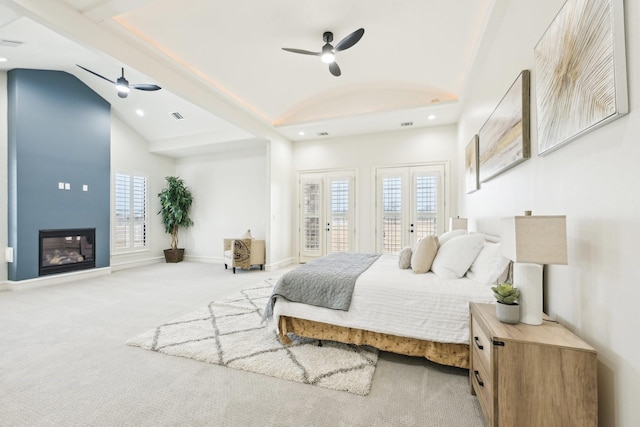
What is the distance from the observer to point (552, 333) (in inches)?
50.5

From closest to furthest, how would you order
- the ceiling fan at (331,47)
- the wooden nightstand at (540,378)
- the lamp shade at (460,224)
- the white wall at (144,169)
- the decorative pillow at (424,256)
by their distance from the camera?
the wooden nightstand at (540,378) → the decorative pillow at (424,256) → the ceiling fan at (331,47) → the lamp shade at (460,224) → the white wall at (144,169)

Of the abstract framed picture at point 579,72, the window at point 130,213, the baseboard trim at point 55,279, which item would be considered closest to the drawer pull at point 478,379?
the abstract framed picture at point 579,72

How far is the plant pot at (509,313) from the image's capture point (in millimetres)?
1396

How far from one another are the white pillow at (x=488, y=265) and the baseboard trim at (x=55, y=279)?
6.25m

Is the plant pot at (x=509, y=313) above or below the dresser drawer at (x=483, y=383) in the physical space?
above

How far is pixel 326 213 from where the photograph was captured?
20.5 feet

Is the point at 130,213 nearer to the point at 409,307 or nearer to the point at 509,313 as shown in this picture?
the point at 409,307

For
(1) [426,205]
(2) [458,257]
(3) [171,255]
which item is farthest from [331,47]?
(3) [171,255]

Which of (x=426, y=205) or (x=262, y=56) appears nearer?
(x=262, y=56)

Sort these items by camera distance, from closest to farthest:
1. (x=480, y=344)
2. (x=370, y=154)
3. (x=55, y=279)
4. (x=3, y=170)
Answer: (x=480, y=344) → (x=3, y=170) → (x=55, y=279) → (x=370, y=154)

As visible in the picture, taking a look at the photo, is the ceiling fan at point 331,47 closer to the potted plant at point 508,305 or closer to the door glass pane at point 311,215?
the potted plant at point 508,305

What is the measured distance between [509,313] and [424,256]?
107cm

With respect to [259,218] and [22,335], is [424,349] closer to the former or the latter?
[22,335]

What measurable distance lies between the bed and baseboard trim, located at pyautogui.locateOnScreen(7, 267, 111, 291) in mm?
4521
